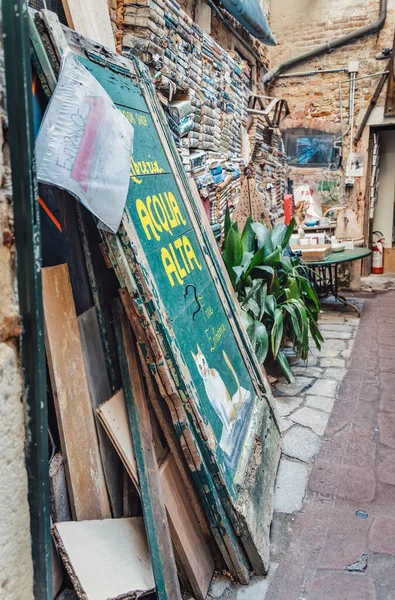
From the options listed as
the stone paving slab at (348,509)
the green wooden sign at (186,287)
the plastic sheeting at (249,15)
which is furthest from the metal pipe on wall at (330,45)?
the green wooden sign at (186,287)

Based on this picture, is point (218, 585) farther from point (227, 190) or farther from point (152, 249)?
point (227, 190)

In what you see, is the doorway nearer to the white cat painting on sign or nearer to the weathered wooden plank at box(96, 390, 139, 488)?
the white cat painting on sign

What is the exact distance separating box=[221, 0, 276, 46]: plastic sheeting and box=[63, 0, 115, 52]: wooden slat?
2.53 metres

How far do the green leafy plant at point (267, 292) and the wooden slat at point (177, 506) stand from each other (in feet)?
4.61

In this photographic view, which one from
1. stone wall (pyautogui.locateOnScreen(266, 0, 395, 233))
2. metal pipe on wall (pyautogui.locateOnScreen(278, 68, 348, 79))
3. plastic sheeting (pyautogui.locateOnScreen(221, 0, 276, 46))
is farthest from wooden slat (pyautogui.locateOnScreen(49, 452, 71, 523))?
metal pipe on wall (pyautogui.locateOnScreen(278, 68, 348, 79))

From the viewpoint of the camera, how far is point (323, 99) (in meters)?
7.10

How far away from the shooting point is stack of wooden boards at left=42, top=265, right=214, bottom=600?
1.34 m

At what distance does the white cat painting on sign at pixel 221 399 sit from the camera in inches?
66.6

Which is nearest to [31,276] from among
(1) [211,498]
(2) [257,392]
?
(1) [211,498]

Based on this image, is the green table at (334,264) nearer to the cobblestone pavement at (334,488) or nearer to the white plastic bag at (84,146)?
the cobblestone pavement at (334,488)

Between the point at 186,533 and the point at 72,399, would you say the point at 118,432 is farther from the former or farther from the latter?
the point at 186,533

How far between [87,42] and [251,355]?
1568mm

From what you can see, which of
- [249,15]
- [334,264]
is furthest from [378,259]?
[249,15]

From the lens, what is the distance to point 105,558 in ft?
4.46
